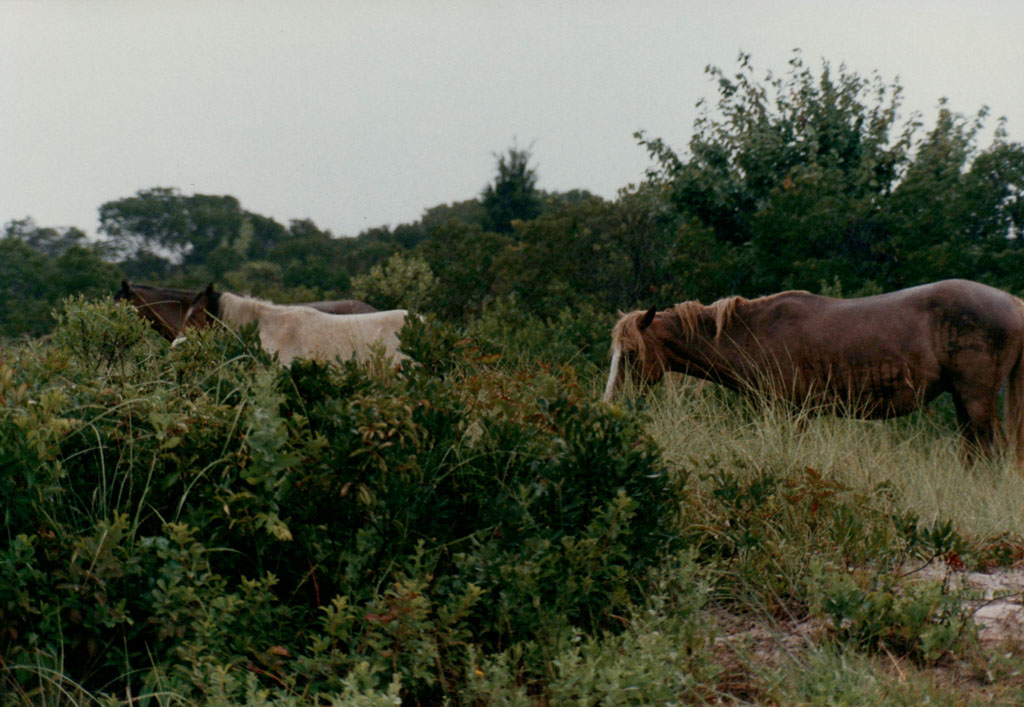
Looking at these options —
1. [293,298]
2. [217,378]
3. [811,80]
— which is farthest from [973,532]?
[293,298]

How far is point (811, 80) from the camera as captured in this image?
13055 mm

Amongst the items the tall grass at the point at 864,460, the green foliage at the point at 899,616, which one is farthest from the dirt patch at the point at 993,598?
the tall grass at the point at 864,460

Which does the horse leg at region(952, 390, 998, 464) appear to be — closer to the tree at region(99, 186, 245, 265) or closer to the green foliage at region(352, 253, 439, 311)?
the green foliage at region(352, 253, 439, 311)

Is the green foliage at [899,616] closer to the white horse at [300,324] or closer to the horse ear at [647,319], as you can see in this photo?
the horse ear at [647,319]

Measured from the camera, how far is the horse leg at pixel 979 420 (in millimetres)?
6266

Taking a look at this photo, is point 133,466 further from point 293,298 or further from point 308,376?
point 293,298

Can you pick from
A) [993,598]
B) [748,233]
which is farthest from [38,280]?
[993,598]

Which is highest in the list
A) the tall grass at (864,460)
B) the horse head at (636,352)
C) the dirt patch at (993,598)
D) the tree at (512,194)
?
the tree at (512,194)

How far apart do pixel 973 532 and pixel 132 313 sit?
468cm

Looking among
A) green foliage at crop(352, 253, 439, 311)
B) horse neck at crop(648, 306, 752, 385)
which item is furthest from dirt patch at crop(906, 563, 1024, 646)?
green foliage at crop(352, 253, 439, 311)

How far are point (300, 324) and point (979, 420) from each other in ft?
18.5

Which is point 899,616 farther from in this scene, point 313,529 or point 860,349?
point 860,349

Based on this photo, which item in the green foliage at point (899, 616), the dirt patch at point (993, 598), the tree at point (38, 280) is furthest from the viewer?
the tree at point (38, 280)

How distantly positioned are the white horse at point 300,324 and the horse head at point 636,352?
201cm
